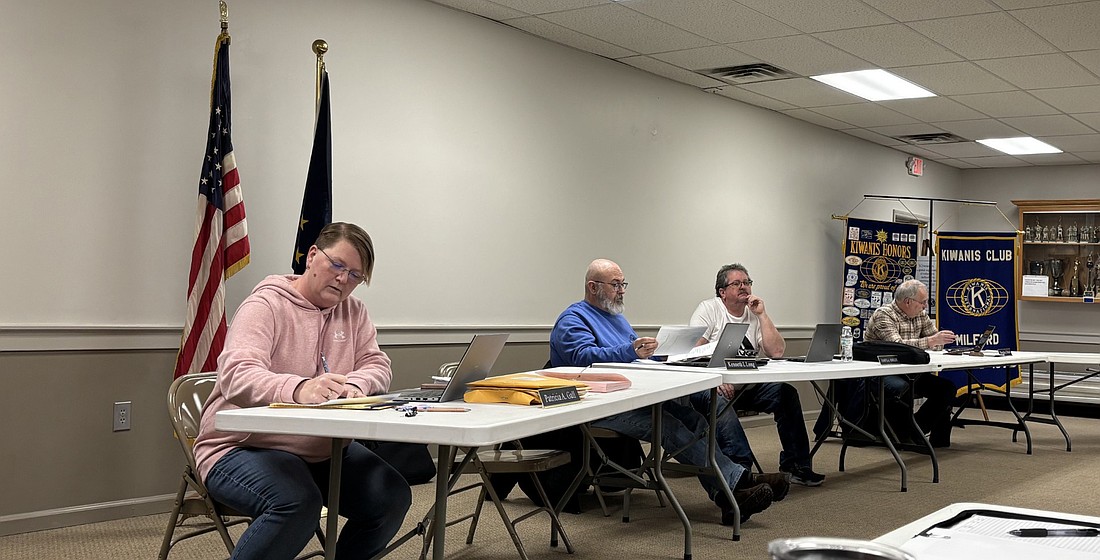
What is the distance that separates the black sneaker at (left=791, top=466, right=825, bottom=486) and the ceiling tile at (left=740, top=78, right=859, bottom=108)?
2907mm

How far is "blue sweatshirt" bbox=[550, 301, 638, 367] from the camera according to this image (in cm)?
438

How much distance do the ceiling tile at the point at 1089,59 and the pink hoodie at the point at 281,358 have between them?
506 cm

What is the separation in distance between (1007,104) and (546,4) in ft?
13.5

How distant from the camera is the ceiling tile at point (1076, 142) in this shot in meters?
8.95

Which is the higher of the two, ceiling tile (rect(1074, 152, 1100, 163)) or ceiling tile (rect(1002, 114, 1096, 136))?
ceiling tile (rect(1002, 114, 1096, 136))

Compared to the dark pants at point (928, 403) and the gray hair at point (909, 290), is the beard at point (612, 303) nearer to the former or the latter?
the dark pants at point (928, 403)

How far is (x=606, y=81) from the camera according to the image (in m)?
6.62

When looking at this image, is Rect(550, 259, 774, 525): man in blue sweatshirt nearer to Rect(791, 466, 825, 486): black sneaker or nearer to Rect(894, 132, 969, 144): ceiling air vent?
Rect(791, 466, 825, 486): black sneaker

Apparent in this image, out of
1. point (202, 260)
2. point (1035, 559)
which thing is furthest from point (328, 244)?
point (1035, 559)

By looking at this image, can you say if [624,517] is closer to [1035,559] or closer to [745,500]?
[745,500]

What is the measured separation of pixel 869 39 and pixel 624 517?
10.5 feet

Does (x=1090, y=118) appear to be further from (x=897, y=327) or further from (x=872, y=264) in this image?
(x=897, y=327)

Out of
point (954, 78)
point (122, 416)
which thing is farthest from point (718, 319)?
point (122, 416)

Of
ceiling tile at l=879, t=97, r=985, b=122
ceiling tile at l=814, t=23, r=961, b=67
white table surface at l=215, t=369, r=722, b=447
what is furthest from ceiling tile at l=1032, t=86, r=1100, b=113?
white table surface at l=215, t=369, r=722, b=447
